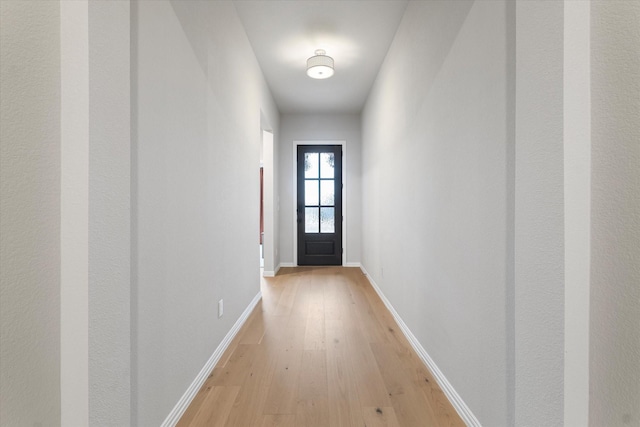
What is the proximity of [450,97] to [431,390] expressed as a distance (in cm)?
158

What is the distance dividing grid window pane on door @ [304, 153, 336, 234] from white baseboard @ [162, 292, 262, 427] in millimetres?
2790

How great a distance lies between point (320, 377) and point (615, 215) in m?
1.60

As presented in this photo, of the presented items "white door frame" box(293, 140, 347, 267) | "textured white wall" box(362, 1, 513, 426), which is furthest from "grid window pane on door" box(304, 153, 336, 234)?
"textured white wall" box(362, 1, 513, 426)

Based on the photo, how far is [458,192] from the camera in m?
1.55

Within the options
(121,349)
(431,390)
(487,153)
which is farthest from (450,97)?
(121,349)

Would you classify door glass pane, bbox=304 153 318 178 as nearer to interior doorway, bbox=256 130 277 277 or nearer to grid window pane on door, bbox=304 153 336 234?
grid window pane on door, bbox=304 153 336 234

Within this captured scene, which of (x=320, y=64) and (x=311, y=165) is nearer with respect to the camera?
(x=320, y=64)

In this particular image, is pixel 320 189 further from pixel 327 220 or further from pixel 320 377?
pixel 320 377

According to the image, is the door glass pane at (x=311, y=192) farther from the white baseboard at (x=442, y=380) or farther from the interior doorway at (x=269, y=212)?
the white baseboard at (x=442, y=380)

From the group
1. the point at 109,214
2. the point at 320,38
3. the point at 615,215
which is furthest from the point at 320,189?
the point at 615,215

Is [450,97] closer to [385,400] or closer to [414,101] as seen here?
[414,101]

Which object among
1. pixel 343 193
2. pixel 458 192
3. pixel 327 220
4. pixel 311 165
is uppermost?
pixel 311 165

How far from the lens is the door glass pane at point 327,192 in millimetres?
5309

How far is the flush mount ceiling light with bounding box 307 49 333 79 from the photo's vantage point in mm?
3199
